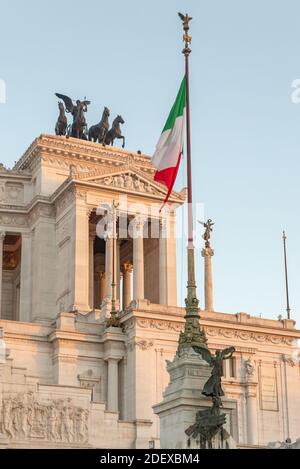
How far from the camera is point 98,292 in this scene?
90.1 m

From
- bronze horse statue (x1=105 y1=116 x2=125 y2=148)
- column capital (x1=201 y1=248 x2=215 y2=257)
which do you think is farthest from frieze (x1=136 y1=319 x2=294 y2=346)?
bronze horse statue (x1=105 y1=116 x2=125 y2=148)

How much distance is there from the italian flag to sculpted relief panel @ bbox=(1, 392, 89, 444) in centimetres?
1706

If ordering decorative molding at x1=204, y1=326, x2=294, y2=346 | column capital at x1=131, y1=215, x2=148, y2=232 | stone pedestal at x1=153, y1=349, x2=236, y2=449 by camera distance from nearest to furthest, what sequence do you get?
stone pedestal at x1=153, y1=349, x2=236, y2=449 → decorative molding at x1=204, y1=326, x2=294, y2=346 → column capital at x1=131, y1=215, x2=148, y2=232

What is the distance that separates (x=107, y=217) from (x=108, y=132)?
11783mm

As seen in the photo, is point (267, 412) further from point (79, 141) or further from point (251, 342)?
point (79, 141)

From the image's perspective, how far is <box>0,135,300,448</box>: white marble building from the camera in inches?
2083

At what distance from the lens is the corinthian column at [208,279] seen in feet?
231

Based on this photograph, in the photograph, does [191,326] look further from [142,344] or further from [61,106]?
[61,106]

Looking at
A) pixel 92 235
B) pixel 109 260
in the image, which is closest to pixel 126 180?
pixel 92 235

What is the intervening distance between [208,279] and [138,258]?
22.6 feet

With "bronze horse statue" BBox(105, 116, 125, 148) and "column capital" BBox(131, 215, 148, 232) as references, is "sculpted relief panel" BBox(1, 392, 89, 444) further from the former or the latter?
"bronze horse statue" BBox(105, 116, 125, 148)

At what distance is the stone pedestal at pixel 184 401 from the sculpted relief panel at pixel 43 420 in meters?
16.3

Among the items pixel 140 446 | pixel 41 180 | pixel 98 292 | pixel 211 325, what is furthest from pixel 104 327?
pixel 98 292

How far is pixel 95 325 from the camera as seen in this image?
213 ft
